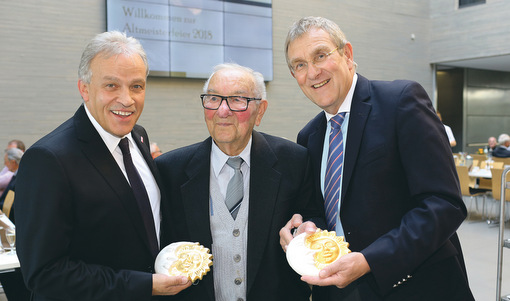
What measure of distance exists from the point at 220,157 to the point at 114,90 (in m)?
0.60

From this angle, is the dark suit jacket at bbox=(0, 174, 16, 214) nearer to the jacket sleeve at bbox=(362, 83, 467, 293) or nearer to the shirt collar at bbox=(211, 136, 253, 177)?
the shirt collar at bbox=(211, 136, 253, 177)

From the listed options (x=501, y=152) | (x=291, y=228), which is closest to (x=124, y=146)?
(x=291, y=228)

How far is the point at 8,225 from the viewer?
12.2 feet

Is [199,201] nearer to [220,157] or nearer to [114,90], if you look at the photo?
[220,157]

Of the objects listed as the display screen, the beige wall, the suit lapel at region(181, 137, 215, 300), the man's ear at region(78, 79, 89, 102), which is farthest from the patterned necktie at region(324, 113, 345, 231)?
the display screen

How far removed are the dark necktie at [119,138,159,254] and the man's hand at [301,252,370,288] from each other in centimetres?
66

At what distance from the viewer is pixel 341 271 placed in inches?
58.9

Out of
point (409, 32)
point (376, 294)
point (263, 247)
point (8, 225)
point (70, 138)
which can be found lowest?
point (8, 225)

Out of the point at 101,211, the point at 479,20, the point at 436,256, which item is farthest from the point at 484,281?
the point at 479,20

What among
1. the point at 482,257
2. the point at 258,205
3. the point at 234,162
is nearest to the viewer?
the point at 258,205

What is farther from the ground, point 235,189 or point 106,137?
point 106,137

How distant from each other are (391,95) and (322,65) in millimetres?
318

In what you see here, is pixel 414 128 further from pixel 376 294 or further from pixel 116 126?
pixel 116 126

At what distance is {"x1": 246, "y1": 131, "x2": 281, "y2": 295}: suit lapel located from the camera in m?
1.88
